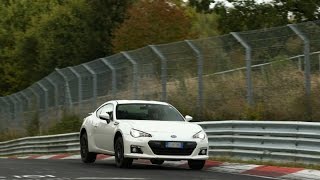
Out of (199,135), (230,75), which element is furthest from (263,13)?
(199,135)

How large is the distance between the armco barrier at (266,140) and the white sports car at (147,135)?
4.52 ft

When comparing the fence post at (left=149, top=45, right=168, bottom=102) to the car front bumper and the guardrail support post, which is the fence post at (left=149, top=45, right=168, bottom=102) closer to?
the guardrail support post

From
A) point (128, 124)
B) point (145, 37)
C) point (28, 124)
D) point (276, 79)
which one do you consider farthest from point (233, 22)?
point (128, 124)

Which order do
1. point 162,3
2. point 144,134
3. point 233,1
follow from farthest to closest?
point 162,3 < point 233,1 < point 144,134

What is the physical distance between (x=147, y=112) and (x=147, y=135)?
1368mm

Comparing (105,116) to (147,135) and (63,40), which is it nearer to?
(147,135)

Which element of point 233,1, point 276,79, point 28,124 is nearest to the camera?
point 276,79

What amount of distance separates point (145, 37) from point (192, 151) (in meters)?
28.1

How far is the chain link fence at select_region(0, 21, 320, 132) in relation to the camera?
15.7m

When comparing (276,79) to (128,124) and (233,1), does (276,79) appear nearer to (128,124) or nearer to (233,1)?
(128,124)

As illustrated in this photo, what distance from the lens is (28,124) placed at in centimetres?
3369

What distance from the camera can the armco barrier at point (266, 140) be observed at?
1330 cm

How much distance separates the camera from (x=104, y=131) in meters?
14.8

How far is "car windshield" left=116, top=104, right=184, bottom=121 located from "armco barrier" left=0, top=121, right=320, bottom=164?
4.63 ft
